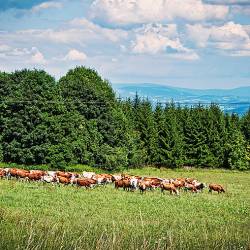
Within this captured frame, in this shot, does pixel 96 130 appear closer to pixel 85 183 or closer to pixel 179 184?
pixel 179 184

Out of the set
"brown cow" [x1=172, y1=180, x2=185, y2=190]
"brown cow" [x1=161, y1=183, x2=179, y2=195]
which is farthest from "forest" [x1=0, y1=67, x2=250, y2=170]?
"brown cow" [x1=161, y1=183, x2=179, y2=195]

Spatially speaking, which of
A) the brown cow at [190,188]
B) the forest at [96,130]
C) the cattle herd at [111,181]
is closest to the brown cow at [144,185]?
the cattle herd at [111,181]

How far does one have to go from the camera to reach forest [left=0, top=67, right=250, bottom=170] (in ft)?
203

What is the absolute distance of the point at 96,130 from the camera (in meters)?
67.1

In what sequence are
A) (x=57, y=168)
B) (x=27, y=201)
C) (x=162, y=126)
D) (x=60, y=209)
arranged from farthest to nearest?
(x=162, y=126) → (x=57, y=168) → (x=27, y=201) → (x=60, y=209)

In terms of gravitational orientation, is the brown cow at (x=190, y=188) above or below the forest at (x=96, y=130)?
below

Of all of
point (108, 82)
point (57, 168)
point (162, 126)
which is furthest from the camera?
point (162, 126)

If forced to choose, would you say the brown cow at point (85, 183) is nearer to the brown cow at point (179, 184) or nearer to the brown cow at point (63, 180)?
the brown cow at point (63, 180)

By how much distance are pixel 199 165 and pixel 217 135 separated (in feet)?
19.8

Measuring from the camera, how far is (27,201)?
93.4ft

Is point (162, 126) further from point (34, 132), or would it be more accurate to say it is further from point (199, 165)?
point (34, 132)

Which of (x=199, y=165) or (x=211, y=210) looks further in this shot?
(x=199, y=165)

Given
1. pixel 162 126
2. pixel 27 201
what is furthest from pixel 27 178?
pixel 162 126

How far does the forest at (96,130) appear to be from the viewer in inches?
2440
